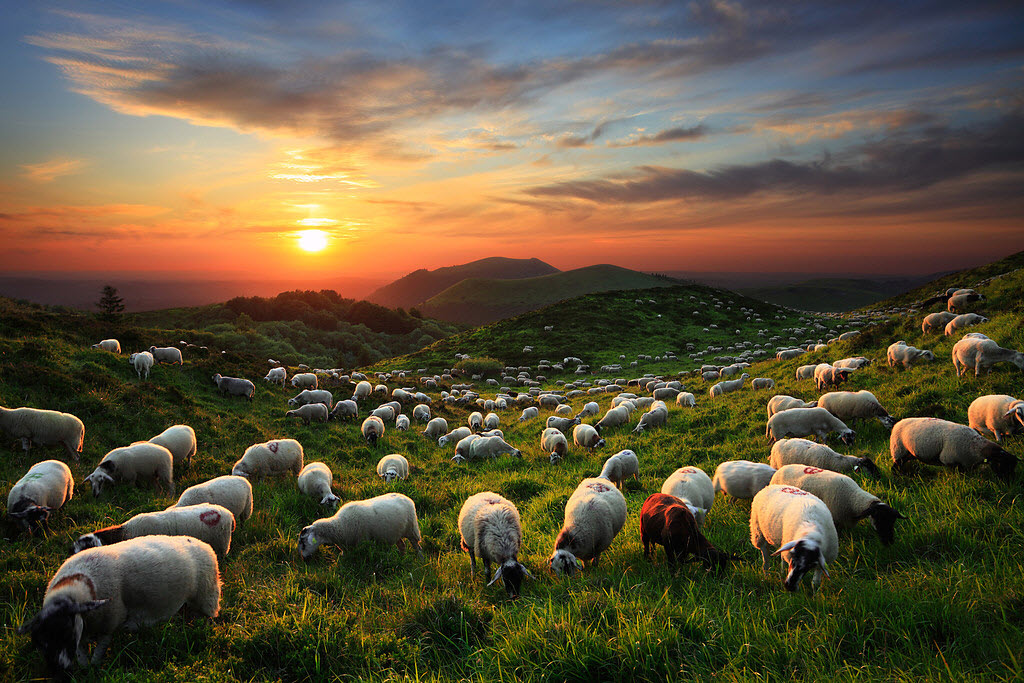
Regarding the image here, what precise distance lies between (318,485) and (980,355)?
16270mm

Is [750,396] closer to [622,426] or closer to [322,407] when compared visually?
[622,426]

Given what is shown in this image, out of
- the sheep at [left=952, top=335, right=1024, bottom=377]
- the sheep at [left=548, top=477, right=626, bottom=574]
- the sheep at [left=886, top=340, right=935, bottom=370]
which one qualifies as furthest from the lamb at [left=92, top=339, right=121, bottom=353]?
the sheep at [left=886, top=340, right=935, bottom=370]

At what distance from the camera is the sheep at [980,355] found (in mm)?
10812

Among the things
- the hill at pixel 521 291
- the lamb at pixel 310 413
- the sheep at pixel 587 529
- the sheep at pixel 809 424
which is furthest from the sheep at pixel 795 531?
the hill at pixel 521 291

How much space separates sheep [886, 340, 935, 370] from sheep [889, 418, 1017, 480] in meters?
8.06

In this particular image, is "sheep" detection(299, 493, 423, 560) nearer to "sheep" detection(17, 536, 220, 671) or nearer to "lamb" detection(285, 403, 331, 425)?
"sheep" detection(17, 536, 220, 671)

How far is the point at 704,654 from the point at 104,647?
5.99 m

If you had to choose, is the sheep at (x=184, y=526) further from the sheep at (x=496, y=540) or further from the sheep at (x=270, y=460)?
the sheep at (x=270, y=460)

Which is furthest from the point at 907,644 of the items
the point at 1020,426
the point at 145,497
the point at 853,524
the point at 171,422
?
the point at 171,422

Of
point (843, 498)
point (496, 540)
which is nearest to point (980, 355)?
point (843, 498)

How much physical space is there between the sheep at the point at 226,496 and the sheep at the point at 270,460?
2367mm

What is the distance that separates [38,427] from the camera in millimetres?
9898

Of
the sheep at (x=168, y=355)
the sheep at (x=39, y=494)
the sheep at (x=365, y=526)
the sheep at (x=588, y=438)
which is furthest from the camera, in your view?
the sheep at (x=168, y=355)

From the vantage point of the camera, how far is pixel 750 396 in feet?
59.3
